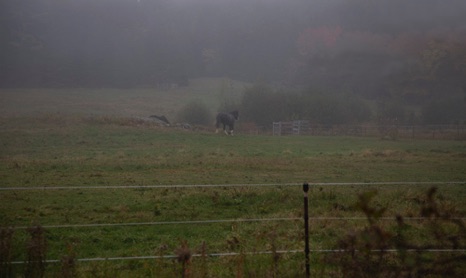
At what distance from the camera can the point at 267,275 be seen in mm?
4742

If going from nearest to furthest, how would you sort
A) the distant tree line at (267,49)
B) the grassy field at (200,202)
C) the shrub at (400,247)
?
the shrub at (400,247), the grassy field at (200,202), the distant tree line at (267,49)

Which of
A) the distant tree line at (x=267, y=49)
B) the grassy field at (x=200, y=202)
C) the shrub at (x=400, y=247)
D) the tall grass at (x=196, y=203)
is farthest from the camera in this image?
the distant tree line at (x=267, y=49)

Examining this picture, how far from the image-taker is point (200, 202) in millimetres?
11109

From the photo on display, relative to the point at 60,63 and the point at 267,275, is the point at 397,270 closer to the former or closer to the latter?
the point at 267,275

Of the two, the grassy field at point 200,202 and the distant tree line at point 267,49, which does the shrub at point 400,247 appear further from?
the distant tree line at point 267,49

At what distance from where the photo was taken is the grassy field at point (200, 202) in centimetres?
630

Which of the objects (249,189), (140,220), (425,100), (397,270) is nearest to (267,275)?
(397,270)

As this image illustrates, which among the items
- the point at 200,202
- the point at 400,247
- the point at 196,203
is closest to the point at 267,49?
the point at 200,202

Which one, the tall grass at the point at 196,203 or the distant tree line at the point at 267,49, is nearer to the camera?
the tall grass at the point at 196,203

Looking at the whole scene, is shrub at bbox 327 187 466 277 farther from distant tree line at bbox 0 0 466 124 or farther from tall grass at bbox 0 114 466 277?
distant tree line at bbox 0 0 466 124

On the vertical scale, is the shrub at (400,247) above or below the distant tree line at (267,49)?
below

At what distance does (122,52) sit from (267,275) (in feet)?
315

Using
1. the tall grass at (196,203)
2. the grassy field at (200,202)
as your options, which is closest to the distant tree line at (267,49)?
the grassy field at (200,202)

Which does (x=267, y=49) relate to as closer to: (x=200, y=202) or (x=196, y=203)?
(x=200, y=202)
